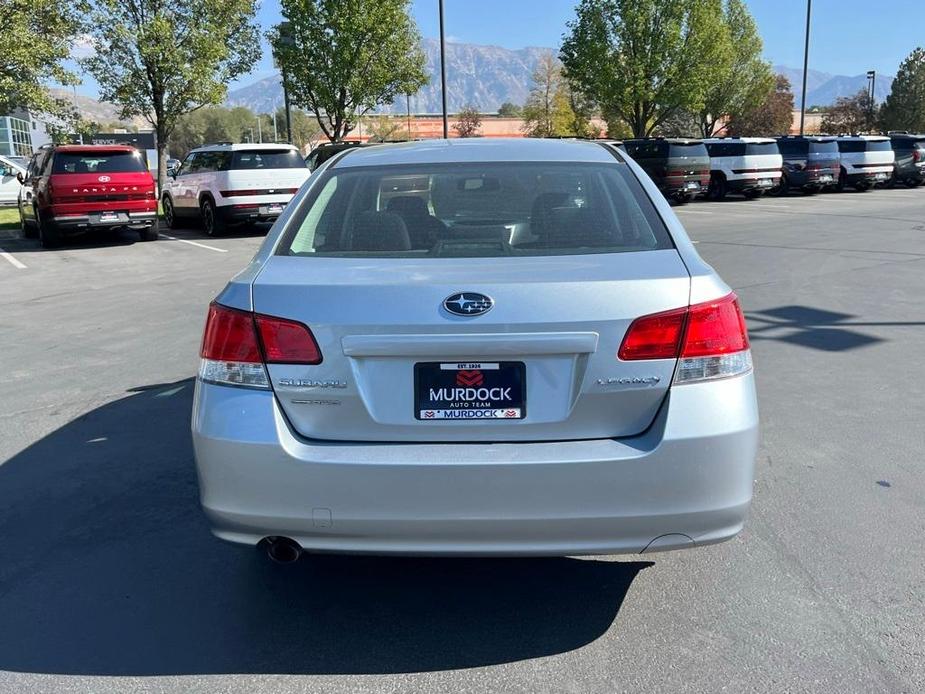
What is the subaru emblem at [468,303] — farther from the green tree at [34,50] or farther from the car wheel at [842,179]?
the car wheel at [842,179]

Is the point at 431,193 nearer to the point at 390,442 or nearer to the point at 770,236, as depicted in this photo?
the point at 390,442

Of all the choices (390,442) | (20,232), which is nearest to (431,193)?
(390,442)

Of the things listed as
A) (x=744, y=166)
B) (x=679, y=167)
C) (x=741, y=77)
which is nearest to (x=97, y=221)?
(x=679, y=167)

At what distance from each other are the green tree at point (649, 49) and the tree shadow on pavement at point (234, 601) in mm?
34768

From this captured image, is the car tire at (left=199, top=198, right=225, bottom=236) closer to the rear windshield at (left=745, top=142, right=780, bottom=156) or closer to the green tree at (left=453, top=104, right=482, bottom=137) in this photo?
the rear windshield at (left=745, top=142, right=780, bottom=156)

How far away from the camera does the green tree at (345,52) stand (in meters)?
27.0

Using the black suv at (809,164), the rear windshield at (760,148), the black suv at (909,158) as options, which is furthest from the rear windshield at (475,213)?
the black suv at (909,158)

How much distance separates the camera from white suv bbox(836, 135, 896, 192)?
29250 millimetres

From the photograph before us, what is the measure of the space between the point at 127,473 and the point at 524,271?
2.77 metres

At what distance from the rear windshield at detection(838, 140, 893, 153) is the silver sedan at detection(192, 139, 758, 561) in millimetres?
29974

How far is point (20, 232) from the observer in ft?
63.7

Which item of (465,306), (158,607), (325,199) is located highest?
(325,199)

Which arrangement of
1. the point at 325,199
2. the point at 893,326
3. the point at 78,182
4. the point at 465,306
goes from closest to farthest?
the point at 465,306 < the point at 325,199 < the point at 893,326 < the point at 78,182

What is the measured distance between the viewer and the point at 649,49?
35.9m
